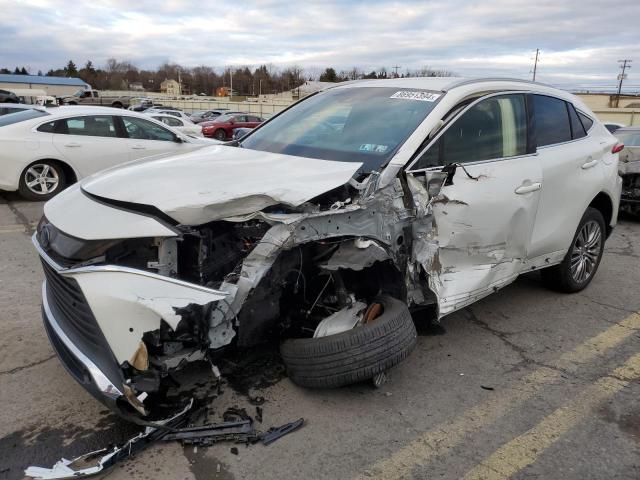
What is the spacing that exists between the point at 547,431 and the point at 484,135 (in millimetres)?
2024

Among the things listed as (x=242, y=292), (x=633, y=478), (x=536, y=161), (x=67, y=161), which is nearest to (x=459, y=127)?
(x=536, y=161)

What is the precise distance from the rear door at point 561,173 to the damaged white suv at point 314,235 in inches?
1.0

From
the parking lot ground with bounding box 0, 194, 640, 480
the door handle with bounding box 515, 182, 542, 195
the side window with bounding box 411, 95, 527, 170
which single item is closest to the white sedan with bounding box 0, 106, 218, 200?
the parking lot ground with bounding box 0, 194, 640, 480

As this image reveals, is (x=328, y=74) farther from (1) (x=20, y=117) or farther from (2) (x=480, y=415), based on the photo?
(2) (x=480, y=415)

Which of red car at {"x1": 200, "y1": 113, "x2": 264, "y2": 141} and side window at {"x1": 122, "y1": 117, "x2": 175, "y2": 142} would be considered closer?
side window at {"x1": 122, "y1": 117, "x2": 175, "y2": 142}

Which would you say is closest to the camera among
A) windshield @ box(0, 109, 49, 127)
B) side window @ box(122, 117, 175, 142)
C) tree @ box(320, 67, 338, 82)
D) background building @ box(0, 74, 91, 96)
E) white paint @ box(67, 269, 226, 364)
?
white paint @ box(67, 269, 226, 364)

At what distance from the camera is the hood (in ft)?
8.96

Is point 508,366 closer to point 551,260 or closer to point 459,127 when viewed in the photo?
point 551,260

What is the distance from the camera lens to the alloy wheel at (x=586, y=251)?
484 cm

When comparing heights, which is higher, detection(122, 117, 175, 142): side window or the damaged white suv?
detection(122, 117, 175, 142): side window

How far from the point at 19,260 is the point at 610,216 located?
5.97 metres

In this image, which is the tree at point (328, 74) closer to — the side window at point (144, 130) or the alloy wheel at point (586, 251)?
the side window at point (144, 130)

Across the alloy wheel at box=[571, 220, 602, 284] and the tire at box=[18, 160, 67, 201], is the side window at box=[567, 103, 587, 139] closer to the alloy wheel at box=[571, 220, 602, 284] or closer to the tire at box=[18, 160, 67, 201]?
the alloy wheel at box=[571, 220, 602, 284]

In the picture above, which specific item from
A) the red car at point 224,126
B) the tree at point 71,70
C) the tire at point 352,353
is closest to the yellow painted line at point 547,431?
the tire at point 352,353
